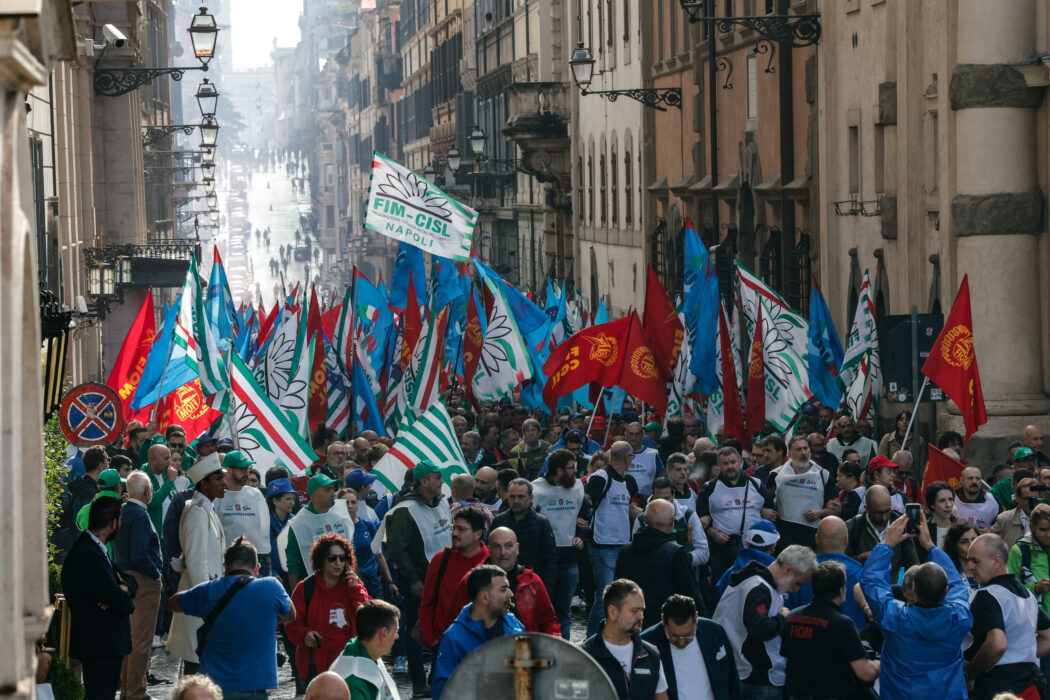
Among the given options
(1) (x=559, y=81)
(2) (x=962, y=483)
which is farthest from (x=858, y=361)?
(1) (x=559, y=81)

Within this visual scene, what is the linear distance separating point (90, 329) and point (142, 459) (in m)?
Result: 18.8

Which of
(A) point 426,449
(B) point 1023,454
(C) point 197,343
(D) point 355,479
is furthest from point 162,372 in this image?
(B) point 1023,454

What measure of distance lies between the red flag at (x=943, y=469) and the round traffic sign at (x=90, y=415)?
6.99 m

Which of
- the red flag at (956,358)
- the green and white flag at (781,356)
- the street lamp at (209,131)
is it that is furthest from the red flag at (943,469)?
the street lamp at (209,131)

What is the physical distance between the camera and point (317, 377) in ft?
71.3

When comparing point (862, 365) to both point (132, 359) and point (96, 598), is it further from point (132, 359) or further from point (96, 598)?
point (96, 598)

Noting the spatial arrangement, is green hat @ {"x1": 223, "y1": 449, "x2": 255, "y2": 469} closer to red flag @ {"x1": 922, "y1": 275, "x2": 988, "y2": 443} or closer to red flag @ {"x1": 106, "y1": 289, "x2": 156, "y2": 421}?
red flag @ {"x1": 922, "y1": 275, "x2": 988, "y2": 443}

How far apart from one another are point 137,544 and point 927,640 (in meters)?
5.53

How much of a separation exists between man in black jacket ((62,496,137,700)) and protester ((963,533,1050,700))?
468 cm

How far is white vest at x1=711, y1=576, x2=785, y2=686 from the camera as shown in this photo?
988 centimetres

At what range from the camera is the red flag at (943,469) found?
13547 millimetres

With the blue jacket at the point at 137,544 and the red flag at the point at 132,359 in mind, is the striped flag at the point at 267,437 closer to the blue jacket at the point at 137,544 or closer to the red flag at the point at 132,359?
the red flag at the point at 132,359

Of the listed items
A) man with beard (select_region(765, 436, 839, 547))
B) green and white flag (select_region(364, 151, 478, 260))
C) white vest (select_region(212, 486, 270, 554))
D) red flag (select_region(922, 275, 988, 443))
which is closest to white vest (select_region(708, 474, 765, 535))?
man with beard (select_region(765, 436, 839, 547))

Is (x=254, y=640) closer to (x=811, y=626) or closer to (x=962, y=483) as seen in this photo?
(x=811, y=626)
